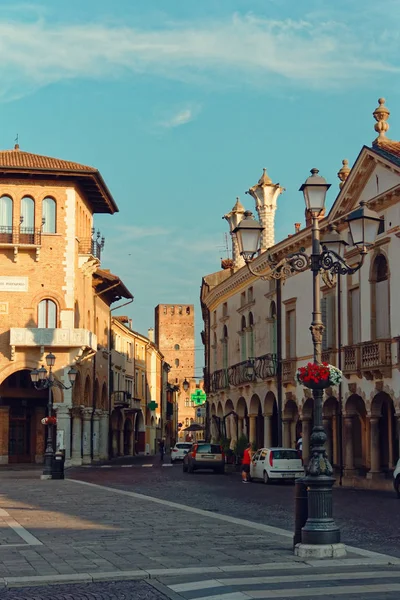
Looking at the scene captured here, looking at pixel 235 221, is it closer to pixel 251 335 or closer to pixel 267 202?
pixel 267 202

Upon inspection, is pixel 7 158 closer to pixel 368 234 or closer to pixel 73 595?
pixel 368 234

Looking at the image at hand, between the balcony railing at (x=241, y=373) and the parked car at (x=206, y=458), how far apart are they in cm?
382

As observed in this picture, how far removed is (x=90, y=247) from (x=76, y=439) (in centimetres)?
1080

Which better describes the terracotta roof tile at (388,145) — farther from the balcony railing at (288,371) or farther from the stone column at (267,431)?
the stone column at (267,431)

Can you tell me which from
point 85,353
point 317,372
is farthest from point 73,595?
point 85,353

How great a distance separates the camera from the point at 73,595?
10.2 meters

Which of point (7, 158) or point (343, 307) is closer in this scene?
point (343, 307)

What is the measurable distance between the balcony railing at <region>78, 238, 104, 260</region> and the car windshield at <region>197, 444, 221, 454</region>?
1535 cm

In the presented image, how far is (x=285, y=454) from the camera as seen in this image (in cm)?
3447

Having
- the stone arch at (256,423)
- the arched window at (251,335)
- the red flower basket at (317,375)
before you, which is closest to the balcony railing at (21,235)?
the arched window at (251,335)

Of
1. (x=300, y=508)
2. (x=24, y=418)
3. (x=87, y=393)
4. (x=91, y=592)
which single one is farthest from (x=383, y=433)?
(x=24, y=418)

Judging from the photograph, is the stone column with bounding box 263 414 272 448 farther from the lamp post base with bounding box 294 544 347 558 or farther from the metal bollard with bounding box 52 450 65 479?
the lamp post base with bounding box 294 544 347 558

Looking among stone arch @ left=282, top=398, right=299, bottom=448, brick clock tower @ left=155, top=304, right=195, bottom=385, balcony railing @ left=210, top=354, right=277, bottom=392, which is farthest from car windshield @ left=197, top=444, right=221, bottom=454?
brick clock tower @ left=155, top=304, right=195, bottom=385

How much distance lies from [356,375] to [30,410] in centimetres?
2710
